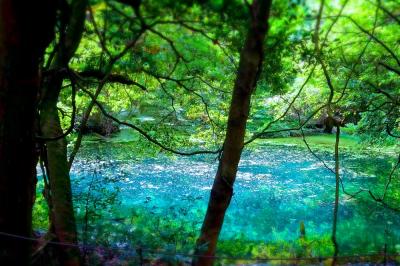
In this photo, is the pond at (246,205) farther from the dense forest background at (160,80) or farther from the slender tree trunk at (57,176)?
the slender tree trunk at (57,176)

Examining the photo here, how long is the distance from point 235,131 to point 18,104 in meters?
1.56

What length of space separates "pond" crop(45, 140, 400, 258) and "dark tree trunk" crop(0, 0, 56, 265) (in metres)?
2.01

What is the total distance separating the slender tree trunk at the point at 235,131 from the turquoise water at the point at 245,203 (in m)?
1.81

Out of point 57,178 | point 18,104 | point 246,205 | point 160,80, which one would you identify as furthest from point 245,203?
point 18,104

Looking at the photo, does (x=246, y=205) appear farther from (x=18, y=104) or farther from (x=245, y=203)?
(x=18, y=104)

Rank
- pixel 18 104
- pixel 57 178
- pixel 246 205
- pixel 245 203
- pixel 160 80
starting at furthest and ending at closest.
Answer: pixel 245 203 < pixel 246 205 < pixel 160 80 < pixel 57 178 < pixel 18 104

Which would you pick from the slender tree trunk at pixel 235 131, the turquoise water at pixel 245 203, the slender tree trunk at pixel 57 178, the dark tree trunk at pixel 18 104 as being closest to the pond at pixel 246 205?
the turquoise water at pixel 245 203

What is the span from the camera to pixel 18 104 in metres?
2.45

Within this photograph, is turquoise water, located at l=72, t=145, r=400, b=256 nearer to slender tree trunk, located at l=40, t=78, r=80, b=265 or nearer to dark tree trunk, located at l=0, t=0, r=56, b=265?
slender tree trunk, located at l=40, t=78, r=80, b=265

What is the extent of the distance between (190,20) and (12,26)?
43.5 inches

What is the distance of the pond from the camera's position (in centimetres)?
678

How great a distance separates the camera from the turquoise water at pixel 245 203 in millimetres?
6914

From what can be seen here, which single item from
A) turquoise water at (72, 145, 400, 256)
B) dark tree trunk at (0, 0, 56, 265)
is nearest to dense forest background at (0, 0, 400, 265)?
dark tree trunk at (0, 0, 56, 265)

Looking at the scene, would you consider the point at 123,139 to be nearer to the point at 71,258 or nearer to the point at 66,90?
the point at 66,90
